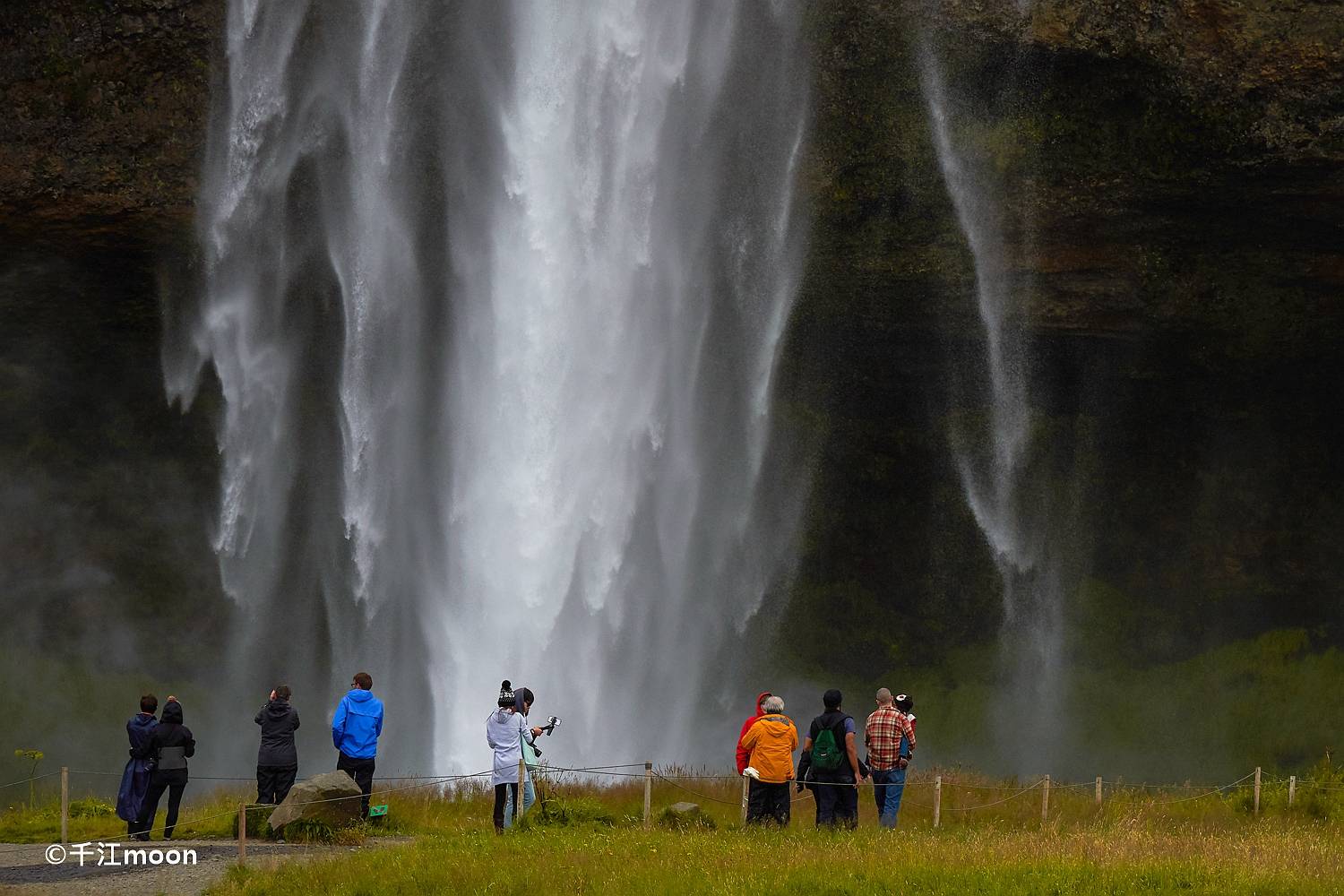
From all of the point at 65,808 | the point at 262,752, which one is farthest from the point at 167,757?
the point at 65,808

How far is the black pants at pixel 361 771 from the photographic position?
65.1ft

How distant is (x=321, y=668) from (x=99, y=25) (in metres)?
15.5

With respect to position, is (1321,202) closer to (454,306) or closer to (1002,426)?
(1002,426)

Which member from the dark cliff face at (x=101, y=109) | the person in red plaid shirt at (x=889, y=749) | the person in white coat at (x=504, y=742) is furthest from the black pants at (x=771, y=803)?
the dark cliff face at (x=101, y=109)

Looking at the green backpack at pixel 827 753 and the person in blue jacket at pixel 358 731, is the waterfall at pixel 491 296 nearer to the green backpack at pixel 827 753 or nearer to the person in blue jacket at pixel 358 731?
Result: the person in blue jacket at pixel 358 731

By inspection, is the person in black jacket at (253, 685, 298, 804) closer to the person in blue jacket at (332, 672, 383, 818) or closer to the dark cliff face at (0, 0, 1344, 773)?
the person in blue jacket at (332, 672, 383, 818)

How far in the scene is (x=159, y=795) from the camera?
1956cm

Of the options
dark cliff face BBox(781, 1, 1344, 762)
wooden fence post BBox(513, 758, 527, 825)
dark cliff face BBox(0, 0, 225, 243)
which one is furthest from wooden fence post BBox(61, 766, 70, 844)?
dark cliff face BBox(781, 1, 1344, 762)

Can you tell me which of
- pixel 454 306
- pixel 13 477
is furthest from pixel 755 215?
pixel 13 477

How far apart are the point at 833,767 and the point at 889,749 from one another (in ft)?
2.89

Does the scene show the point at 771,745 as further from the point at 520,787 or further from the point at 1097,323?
the point at 1097,323

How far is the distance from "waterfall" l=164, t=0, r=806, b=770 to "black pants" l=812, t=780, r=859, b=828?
17083mm

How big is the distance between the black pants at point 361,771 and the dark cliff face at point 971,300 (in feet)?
68.7

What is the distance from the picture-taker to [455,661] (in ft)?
113
